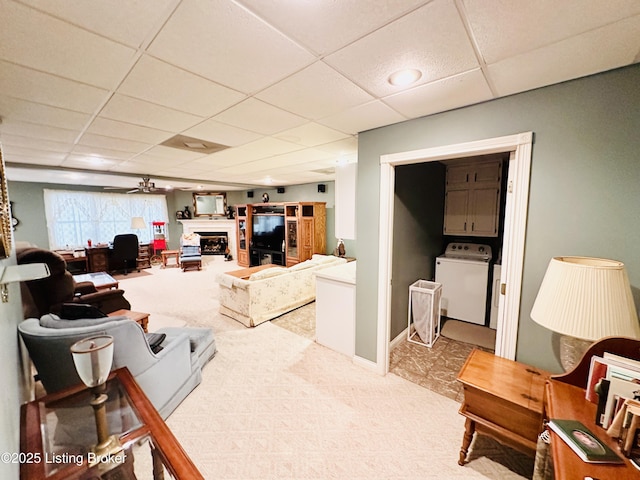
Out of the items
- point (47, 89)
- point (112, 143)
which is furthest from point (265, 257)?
point (47, 89)

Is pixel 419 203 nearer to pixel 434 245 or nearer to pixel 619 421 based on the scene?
pixel 434 245

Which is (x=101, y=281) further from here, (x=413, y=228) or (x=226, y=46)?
(x=413, y=228)

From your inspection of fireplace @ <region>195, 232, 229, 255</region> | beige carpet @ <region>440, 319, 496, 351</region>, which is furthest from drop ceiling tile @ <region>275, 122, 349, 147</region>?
fireplace @ <region>195, 232, 229, 255</region>

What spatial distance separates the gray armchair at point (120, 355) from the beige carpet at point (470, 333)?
3110 mm

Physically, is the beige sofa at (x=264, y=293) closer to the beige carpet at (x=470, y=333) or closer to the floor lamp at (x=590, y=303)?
the beige carpet at (x=470, y=333)

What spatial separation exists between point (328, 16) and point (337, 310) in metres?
2.58

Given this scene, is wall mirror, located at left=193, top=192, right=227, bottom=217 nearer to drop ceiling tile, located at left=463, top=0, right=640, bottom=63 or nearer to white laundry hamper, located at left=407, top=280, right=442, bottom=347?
white laundry hamper, located at left=407, top=280, right=442, bottom=347

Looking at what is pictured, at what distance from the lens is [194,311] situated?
4211mm

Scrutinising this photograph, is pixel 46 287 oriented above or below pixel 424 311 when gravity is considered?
above

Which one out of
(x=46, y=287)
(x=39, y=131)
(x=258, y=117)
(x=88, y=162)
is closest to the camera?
(x=258, y=117)

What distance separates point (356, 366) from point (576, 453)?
191cm

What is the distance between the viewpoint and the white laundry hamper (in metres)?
3.09

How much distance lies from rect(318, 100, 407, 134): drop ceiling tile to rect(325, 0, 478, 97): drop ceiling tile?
0.35 metres

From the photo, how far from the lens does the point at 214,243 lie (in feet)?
29.5
